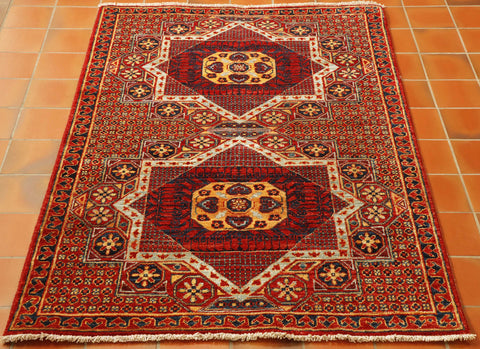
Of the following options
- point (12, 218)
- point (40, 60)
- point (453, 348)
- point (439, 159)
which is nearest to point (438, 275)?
point (453, 348)

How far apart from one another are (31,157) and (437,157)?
1.97 m

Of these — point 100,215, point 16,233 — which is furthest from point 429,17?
point 16,233

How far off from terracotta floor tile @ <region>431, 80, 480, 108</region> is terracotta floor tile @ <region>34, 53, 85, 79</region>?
1.97 metres

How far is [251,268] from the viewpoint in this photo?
2.35m

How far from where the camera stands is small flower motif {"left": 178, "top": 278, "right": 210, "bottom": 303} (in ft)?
7.41

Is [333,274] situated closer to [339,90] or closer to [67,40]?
[339,90]

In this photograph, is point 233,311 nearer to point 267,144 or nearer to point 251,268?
point 251,268

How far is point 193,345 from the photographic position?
7.05ft

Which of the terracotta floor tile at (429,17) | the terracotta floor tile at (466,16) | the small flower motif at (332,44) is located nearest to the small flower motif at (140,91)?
the small flower motif at (332,44)

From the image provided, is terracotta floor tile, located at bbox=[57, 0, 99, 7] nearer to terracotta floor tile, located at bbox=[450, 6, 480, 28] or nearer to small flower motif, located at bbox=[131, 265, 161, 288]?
small flower motif, located at bbox=[131, 265, 161, 288]

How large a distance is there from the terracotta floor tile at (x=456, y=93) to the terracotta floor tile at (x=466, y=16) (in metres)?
0.55

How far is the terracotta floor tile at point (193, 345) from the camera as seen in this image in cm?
214

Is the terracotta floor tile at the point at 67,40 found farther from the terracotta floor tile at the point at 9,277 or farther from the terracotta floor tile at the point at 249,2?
the terracotta floor tile at the point at 9,277

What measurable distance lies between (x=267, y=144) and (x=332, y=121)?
373 millimetres
